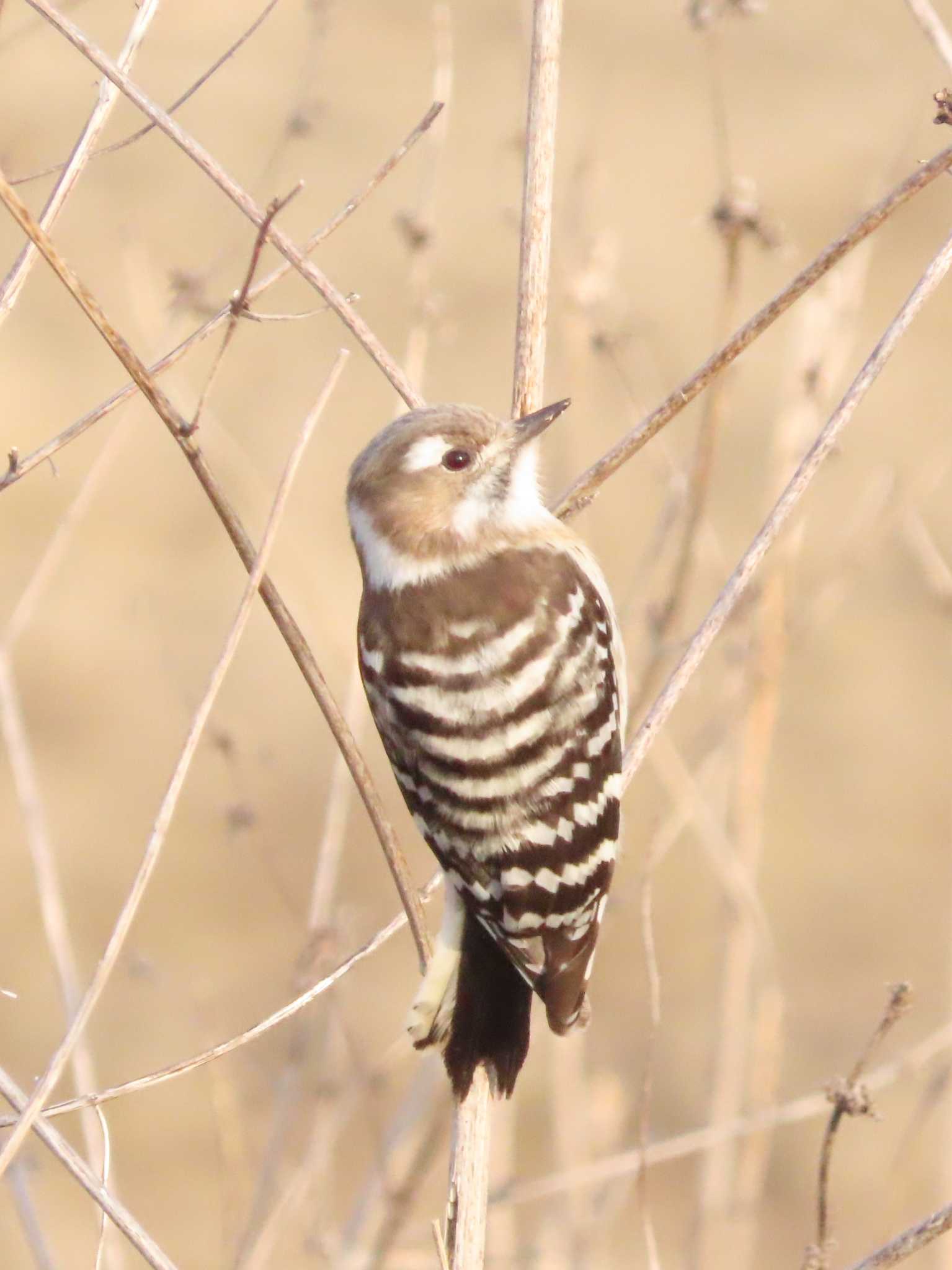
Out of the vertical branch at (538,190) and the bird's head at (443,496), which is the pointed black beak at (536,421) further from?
the vertical branch at (538,190)

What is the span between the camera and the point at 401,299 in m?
9.20

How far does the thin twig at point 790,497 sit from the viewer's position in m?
2.52

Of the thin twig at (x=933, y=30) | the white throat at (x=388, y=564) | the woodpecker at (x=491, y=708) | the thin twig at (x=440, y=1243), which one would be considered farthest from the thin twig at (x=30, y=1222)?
the thin twig at (x=933, y=30)

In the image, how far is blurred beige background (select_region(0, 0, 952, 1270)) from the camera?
391 centimetres

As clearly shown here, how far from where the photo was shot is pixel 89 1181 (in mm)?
2178

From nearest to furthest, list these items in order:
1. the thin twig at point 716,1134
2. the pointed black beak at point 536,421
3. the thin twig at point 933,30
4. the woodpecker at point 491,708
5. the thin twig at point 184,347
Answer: the thin twig at point 184,347 < the thin twig at point 933,30 < the woodpecker at point 491,708 < the pointed black beak at point 536,421 < the thin twig at point 716,1134

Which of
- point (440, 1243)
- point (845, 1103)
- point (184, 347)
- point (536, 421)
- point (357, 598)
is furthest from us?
point (357, 598)

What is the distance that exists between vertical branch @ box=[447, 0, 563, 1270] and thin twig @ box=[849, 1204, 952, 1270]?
59 centimetres

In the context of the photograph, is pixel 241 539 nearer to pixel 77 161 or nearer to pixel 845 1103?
pixel 77 161

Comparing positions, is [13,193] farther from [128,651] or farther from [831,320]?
[128,651]

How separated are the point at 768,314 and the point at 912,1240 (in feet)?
4.30

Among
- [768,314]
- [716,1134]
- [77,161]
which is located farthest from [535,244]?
[716,1134]

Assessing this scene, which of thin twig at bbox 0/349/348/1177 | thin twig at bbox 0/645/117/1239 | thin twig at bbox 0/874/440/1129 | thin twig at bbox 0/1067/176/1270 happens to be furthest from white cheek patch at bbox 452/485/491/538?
thin twig at bbox 0/1067/176/1270

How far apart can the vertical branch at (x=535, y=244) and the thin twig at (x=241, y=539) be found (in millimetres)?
276
